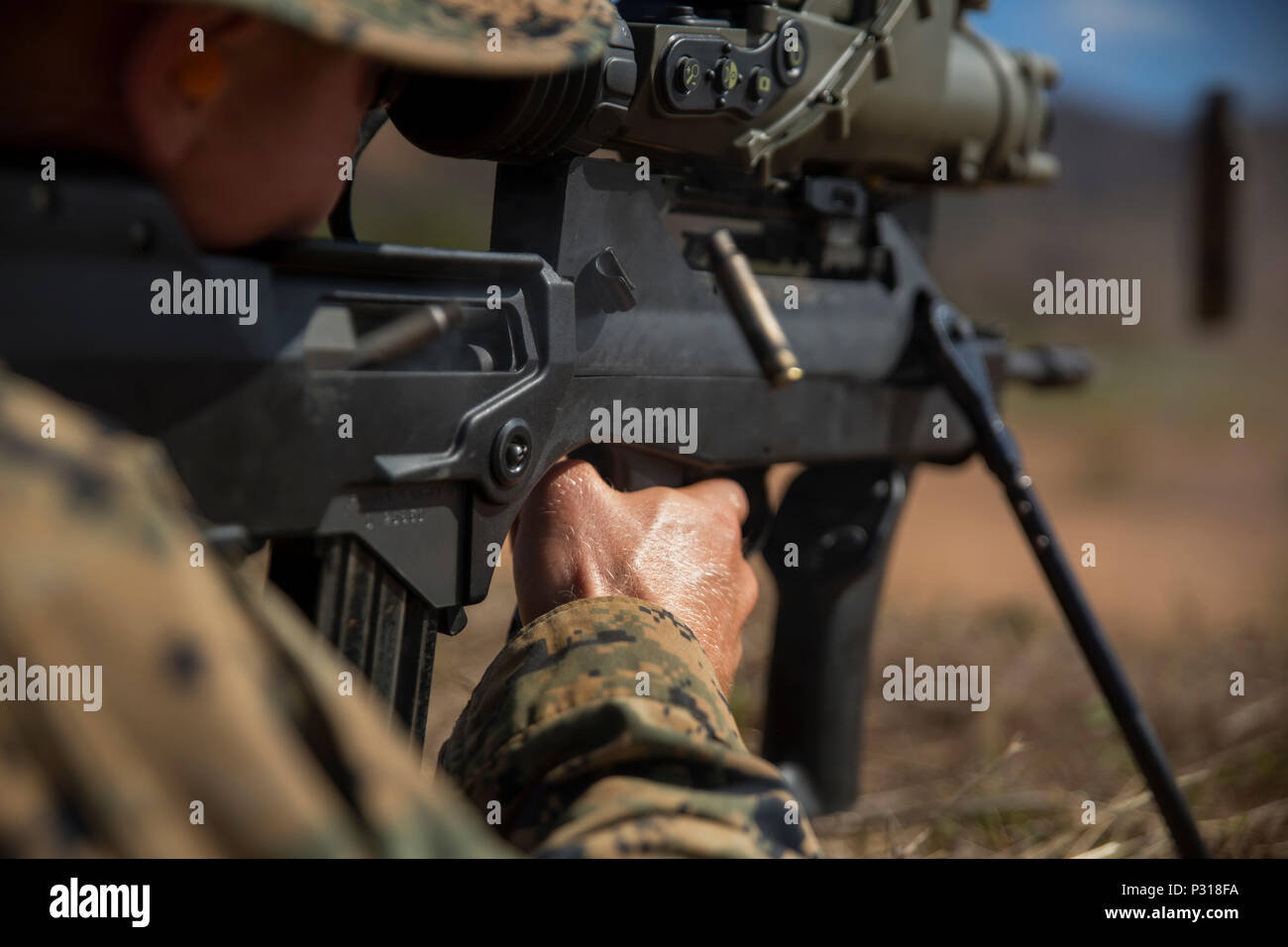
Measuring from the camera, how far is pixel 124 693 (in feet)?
1.77

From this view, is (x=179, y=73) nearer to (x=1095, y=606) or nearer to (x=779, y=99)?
(x=779, y=99)

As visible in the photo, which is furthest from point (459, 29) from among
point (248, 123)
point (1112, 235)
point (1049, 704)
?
point (1112, 235)

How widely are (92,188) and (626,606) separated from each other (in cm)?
56

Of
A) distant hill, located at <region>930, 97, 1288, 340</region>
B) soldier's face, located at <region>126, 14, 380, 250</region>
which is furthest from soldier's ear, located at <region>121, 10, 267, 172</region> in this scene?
distant hill, located at <region>930, 97, 1288, 340</region>

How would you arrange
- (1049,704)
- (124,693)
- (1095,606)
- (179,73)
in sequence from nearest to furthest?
(124,693) < (179,73) < (1049,704) < (1095,606)

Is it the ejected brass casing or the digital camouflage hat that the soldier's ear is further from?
the ejected brass casing

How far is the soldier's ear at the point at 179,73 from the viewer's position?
0.75 metres

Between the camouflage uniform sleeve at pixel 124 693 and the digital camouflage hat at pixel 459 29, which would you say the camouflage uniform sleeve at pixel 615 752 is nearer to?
the camouflage uniform sleeve at pixel 124 693

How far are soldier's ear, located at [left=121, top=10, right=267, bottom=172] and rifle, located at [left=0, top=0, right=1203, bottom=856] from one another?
2.8 inches

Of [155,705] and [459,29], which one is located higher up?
[459,29]

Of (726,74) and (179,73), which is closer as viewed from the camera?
(179,73)

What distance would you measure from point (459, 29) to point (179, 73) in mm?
183

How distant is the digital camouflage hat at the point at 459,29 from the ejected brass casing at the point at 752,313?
1.87 ft
